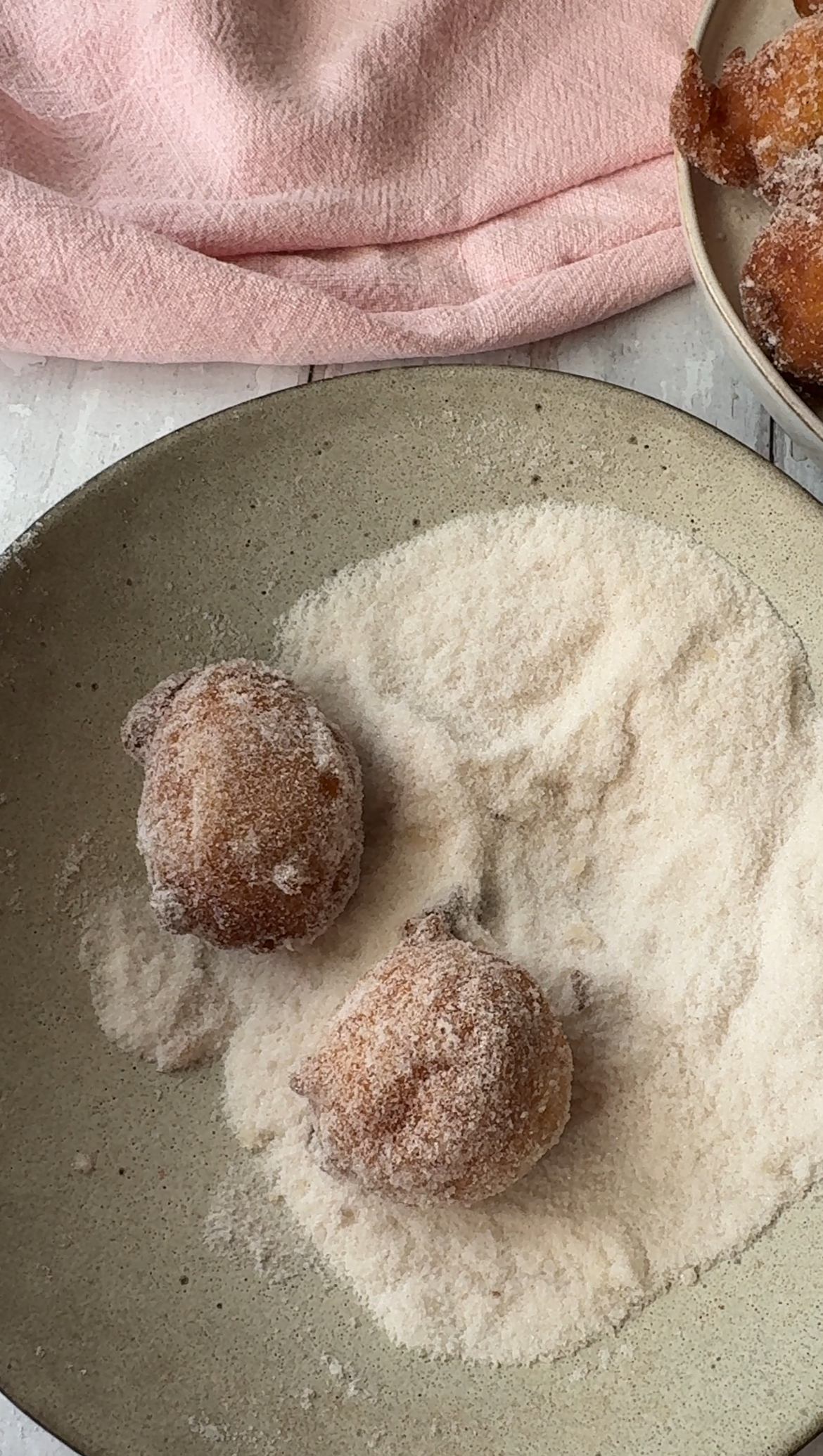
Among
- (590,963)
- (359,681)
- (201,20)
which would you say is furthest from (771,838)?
(201,20)

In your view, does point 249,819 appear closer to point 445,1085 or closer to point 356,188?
point 445,1085

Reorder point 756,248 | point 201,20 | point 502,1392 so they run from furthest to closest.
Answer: point 201,20 < point 756,248 < point 502,1392

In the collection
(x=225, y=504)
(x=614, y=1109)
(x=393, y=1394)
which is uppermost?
(x=225, y=504)

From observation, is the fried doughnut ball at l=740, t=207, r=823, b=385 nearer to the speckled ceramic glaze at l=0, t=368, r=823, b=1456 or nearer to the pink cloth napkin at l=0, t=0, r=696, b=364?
the speckled ceramic glaze at l=0, t=368, r=823, b=1456

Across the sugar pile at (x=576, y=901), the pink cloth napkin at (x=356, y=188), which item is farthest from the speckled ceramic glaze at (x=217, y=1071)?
the pink cloth napkin at (x=356, y=188)

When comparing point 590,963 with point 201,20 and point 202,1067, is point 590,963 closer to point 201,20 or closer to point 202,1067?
point 202,1067

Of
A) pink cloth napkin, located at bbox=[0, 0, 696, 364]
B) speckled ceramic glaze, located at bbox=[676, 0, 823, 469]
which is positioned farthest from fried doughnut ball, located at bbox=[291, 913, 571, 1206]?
pink cloth napkin, located at bbox=[0, 0, 696, 364]
